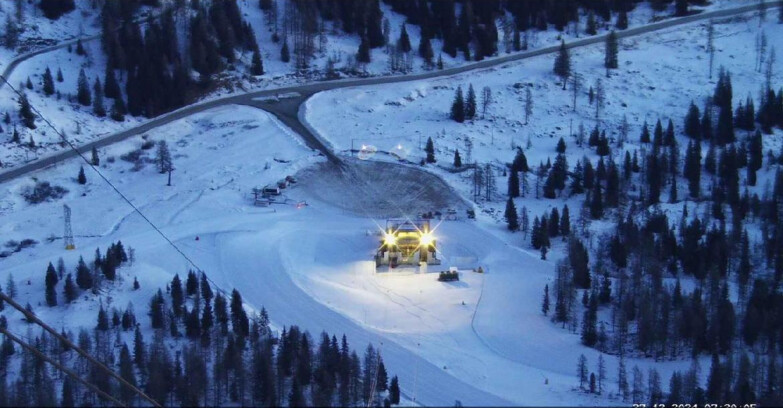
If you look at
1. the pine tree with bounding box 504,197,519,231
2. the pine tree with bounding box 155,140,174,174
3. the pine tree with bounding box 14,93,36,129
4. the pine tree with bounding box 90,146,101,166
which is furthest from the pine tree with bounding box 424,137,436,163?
the pine tree with bounding box 14,93,36,129

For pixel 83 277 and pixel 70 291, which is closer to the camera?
pixel 70 291

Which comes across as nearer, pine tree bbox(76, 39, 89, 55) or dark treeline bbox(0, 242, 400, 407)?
dark treeline bbox(0, 242, 400, 407)

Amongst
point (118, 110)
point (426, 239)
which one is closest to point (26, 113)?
point (118, 110)

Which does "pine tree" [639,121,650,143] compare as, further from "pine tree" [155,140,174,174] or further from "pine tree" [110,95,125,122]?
"pine tree" [110,95,125,122]

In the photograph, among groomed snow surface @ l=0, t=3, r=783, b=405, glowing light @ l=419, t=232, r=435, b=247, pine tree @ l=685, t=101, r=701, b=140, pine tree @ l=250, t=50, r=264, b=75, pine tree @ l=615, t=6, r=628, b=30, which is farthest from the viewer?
pine tree @ l=615, t=6, r=628, b=30

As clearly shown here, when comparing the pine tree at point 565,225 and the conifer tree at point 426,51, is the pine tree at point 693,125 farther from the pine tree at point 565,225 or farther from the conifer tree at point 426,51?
the conifer tree at point 426,51

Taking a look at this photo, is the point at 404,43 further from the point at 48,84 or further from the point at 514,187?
the point at 48,84
